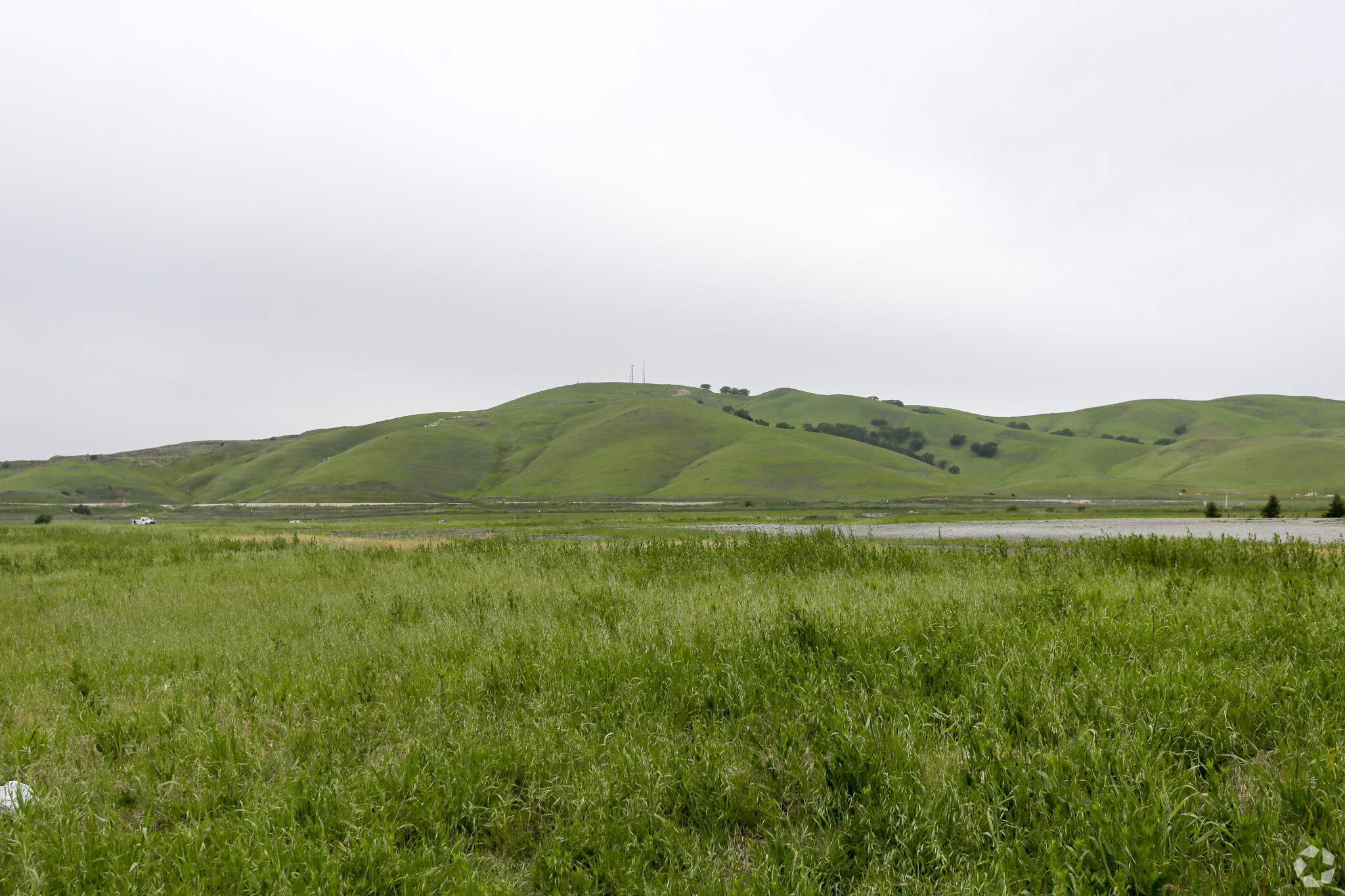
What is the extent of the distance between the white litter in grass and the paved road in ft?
82.2

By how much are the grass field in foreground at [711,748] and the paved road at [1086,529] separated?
21.1 metres

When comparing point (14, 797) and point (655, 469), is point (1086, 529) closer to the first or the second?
point (14, 797)

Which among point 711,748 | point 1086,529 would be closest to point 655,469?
point 1086,529

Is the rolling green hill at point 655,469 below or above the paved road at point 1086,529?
above

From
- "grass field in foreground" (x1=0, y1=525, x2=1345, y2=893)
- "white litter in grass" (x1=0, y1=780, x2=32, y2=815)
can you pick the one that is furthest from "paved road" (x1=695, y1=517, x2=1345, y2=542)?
"white litter in grass" (x1=0, y1=780, x2=32, y2=815)

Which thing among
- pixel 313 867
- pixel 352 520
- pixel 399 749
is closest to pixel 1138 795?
pixel 313 867

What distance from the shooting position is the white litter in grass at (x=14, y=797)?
4.30 metres

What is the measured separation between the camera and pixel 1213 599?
863 centimetres

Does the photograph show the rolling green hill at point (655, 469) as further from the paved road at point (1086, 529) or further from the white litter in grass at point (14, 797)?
the white litter in grass at point (14, 797)

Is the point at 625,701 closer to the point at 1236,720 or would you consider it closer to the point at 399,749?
the point at 399,749

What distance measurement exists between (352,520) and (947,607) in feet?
250

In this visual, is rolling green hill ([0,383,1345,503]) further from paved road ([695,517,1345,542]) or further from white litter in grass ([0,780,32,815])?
white litter in grass ([0,780,32,815])

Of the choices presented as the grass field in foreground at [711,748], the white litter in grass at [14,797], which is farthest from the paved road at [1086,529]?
the white litter in grass at [14,797]

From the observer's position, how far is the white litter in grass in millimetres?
4297
